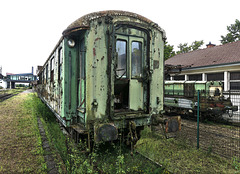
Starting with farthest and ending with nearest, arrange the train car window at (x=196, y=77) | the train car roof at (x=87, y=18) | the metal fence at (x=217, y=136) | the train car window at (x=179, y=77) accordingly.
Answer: the train car window at (x=179, y=77) < the train car window at (x=196, y=77) < the metal fence at (x=217, y=136) < the train car roof at (x=87, y=18)

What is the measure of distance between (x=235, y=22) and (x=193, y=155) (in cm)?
2575

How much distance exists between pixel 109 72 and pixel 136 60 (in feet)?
3.15

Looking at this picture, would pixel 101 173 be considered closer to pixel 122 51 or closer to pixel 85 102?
pixel 85 102

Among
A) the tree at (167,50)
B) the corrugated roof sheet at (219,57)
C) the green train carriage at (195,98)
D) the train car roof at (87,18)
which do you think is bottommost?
the green train carriage at (195,98)

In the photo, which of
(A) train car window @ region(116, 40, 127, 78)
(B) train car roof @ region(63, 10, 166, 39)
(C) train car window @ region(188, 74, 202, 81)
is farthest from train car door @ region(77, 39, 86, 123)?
(C) train car window @ region(188, 74, 202, 81)

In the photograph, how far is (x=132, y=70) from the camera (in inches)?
163

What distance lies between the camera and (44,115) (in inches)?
319

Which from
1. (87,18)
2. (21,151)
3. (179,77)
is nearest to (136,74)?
(87,18)

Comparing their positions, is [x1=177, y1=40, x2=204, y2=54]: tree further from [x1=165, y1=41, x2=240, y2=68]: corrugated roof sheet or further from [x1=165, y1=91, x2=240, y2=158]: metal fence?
[x1=165, y1=91, x2=240, y2=158]: metal fence

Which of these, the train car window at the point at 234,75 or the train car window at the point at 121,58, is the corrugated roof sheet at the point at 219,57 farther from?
the train car window at the point at 121,58

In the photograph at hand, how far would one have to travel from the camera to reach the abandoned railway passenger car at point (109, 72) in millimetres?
3420

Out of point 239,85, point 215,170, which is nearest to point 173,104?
point 239,85

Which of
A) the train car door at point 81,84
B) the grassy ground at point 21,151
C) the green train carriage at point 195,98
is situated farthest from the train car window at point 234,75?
the grassy ground at point 21,151

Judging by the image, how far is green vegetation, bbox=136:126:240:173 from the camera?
12.3 ft
